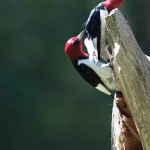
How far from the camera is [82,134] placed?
707 centimetres

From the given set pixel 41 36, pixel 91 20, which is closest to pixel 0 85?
pixel 41 36

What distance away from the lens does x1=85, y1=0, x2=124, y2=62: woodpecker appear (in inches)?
97.2

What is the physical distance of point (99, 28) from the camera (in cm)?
248

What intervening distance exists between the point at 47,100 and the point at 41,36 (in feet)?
2.59

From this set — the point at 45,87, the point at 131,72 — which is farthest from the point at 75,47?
the point at 45,87

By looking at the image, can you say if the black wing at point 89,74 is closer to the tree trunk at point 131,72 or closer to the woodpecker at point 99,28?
the woodpecker at point 99,28

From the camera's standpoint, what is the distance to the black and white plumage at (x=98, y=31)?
97.1 inches

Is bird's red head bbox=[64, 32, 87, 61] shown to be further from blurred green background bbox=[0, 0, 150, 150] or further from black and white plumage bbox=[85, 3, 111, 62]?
blurred green background bbox=[0, 0, 150, 150]

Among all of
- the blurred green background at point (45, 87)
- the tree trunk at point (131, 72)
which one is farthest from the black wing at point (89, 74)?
the blurred green background at point (45, 87)

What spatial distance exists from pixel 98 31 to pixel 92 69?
17cm

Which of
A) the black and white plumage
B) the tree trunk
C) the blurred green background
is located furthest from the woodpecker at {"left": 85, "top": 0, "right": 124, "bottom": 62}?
the blurred green background

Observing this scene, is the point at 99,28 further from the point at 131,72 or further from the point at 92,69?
the point at 131,72

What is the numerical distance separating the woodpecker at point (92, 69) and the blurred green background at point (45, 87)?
422 cm

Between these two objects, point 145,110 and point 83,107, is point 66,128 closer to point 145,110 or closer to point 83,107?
point 83,107
